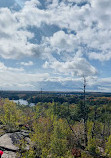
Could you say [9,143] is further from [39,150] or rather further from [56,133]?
[56,133]

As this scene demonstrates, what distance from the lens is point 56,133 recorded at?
70.3 feet

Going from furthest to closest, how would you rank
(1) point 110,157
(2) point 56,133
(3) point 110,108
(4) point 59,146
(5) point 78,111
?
(3) point 110,108 < (5) point 78,111 < (1) point 110,157 < (2) point 56,133 < (4) point 59,146

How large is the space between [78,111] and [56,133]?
181 ft

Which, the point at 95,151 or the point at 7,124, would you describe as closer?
Result: the point at 95,151

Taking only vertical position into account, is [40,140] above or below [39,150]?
above

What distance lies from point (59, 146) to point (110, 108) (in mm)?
87954

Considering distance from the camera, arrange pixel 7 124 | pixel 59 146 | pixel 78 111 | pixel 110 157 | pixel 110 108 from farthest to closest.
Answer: pixel 110 108 < pixel 78 111 < pixel 7 124 < pixel 110 157 < pixel 59 146

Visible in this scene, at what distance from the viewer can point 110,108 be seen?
96.4m

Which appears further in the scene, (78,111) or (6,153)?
(78,111)

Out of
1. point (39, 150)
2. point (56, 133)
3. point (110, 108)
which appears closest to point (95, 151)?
point (56, 133)

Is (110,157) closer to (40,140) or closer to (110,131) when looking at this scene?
(40,140)

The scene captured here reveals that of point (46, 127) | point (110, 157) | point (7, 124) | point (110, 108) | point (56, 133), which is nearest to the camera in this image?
point (56, 133)

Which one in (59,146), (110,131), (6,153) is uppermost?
(59,146)

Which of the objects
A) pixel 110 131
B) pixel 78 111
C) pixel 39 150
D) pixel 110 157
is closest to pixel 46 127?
pixel 39 150
